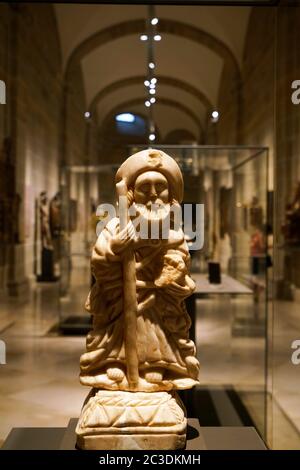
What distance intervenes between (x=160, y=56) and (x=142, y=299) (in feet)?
17.4

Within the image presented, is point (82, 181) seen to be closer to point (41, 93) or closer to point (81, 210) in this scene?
point (81, 210)

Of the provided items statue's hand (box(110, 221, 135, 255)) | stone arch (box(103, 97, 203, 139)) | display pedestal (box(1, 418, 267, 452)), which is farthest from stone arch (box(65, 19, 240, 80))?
display pedestal (box(1, 418, 267, 452))

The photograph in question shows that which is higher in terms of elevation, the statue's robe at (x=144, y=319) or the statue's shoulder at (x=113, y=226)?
the statue's shoulder at (x=113, y=226)

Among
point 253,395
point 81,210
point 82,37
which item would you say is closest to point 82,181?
point 81,210

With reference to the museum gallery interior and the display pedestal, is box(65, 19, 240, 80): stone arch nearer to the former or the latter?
the museum gallery interior

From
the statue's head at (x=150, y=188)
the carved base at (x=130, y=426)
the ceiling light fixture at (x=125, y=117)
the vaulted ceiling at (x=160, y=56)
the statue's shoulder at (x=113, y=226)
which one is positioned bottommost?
the carved base at (x=130, y=426)

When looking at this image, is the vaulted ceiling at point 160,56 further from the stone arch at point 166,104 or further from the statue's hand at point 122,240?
the statue's hand at point 122,240

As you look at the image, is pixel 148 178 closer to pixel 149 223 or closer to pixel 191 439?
pixel 149 223

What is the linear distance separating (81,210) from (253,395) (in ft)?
14.0

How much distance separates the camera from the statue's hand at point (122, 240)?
2951mm

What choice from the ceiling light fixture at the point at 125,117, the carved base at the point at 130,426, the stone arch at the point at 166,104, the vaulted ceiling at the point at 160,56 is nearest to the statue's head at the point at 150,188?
the carved base at the point at 130,426

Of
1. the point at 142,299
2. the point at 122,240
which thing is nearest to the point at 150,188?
the point at 122,240

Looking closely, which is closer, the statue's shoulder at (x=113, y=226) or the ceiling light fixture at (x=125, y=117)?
the statue's shoulder at (x=113, y=226)

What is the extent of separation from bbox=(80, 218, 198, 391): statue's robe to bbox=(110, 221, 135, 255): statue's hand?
4cm
